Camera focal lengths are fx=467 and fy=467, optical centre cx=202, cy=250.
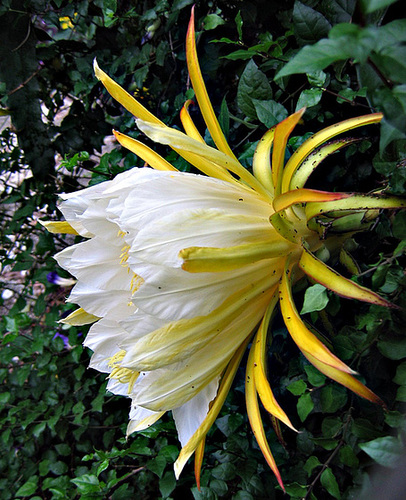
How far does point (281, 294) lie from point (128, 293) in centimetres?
25

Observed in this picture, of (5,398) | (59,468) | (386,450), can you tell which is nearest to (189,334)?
(386,450)

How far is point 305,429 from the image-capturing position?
0.75m

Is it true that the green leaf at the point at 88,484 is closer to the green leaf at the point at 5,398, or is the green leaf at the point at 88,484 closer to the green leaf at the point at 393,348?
the green leaf at the point at 5,398

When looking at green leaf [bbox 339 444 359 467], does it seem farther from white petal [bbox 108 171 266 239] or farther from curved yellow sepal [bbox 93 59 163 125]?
curved yellow sepal [bbox 93 59 163 125]

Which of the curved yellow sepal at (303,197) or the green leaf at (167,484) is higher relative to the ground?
the curved yellow sepal at (303,197)

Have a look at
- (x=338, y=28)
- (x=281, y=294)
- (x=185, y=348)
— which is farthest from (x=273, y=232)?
(x=338, y=28)

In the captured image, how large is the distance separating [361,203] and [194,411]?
0.37 m

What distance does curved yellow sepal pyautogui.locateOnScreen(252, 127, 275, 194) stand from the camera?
0.69 metres

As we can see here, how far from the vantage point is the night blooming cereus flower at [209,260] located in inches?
21.8

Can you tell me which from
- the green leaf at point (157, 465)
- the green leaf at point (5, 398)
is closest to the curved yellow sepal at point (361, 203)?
the green leaf at point (157, 465)

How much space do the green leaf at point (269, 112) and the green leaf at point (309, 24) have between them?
4.3 inches

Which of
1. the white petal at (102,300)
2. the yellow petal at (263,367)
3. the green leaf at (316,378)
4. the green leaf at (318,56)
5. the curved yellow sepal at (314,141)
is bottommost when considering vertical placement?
the green leaf at (316,378)

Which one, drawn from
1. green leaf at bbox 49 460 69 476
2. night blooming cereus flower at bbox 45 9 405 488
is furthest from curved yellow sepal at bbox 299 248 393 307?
green leaf at bbox 49 460 69 476

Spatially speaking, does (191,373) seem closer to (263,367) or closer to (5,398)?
(263,367)
